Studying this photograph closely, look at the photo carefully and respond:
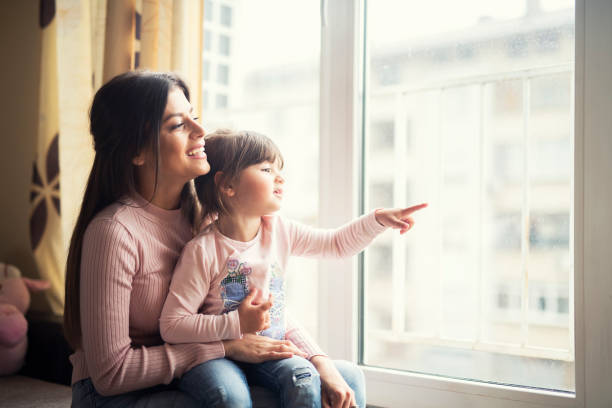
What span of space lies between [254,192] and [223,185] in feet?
0.27

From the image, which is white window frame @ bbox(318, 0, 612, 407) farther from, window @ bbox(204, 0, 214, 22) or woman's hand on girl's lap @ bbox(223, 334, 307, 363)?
window @ bbox(204, 0, 214, 22)

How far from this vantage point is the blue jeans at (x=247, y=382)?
0.90 metres

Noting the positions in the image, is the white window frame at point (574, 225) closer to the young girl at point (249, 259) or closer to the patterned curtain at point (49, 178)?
the young girl at point (249, 259)

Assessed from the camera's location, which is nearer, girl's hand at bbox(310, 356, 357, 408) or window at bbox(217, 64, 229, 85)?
girl's hand at bbox(310, 356, 357, 408)

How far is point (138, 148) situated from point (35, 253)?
1157mm

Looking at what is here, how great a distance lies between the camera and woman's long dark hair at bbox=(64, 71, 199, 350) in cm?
105

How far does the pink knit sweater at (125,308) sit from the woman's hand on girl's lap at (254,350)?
0.02 m

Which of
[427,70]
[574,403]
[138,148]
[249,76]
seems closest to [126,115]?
[138,148]

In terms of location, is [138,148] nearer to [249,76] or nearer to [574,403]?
[574,403]

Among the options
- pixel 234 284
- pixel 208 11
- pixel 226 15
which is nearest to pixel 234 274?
pixel 234 284

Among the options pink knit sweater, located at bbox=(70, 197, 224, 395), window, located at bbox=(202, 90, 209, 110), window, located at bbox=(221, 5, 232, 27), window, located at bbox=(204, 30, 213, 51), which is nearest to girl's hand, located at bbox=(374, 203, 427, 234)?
pink knit sweater, located at bbox=(70, 197, 224, 395)

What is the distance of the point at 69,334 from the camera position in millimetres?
1088

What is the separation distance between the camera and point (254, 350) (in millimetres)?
1007

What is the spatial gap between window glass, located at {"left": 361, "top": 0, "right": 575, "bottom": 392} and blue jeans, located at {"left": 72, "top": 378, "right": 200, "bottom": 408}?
2.22 feet
